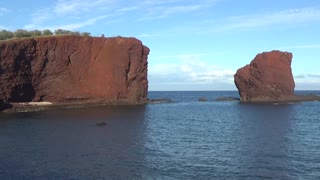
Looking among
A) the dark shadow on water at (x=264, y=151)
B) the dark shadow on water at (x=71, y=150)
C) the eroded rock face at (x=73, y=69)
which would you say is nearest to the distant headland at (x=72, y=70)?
the eroded rock face at (x=73, y=69)

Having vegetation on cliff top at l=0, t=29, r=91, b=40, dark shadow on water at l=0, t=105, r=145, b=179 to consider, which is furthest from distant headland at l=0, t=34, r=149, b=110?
dark shadow on water at l=0, t=105, r=145, b=179

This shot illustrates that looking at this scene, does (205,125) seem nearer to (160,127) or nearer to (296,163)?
(160,127)

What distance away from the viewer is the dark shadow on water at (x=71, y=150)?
24922 mm

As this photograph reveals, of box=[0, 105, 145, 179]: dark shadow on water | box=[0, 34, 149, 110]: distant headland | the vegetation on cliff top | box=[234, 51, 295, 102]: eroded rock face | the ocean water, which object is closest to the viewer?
the ocean water

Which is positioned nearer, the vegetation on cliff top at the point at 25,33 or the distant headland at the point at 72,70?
the distant headland at the point at 72,70

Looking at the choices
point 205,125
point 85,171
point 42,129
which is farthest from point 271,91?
point 85,171

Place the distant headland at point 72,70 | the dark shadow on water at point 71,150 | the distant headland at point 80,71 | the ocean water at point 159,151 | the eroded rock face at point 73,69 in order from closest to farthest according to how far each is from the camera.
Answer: the ocean water at point 159,151 < the dark shadow on water at point 71,150 < the distant headland at point 72,70 < the eroded rock face at point 73,69 < the distant headland at point 80,71

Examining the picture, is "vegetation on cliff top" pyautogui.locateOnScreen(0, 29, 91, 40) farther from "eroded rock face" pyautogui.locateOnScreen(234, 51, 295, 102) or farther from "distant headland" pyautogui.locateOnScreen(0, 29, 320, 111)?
"eroded rock face" pyautogui.locateOnScreen(234, 51, 295, 102)

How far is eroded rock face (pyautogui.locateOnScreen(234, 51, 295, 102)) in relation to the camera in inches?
4210

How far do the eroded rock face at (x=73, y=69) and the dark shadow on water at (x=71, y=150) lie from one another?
1155 inches

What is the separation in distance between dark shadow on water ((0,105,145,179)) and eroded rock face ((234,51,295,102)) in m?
62.6

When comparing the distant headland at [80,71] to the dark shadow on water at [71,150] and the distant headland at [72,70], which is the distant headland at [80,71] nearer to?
the distant headland at [72,70]

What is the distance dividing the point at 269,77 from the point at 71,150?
81.4m

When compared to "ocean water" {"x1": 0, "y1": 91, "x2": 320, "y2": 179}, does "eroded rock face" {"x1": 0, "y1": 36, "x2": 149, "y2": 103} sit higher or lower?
higher
